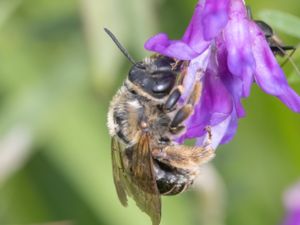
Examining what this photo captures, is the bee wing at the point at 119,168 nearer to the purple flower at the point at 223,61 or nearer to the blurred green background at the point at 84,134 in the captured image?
the purple flower at the point at 223,61

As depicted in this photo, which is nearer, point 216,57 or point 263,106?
point 216,57

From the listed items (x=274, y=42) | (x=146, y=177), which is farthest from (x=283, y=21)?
(x=146, y=177)

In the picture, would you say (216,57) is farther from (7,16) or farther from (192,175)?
(7,16)

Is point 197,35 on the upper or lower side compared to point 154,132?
upper

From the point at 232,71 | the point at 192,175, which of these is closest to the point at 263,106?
the point at 192,175

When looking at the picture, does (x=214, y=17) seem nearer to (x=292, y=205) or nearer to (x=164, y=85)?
(x=164, y=85)

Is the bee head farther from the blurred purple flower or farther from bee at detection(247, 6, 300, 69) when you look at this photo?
the blurred purple flower

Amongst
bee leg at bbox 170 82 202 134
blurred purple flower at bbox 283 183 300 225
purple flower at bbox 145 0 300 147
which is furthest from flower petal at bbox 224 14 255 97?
blurred purple flower at bbox 283 183 300 225
